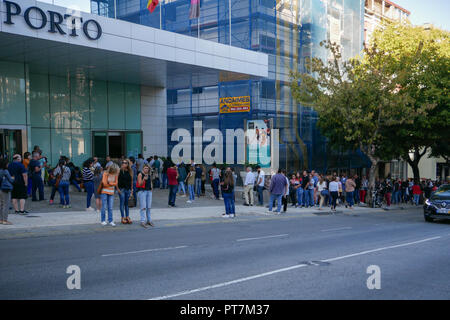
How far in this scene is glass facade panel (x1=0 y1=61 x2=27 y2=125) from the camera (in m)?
19.3

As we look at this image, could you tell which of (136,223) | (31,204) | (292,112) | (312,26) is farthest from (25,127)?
(312,26)

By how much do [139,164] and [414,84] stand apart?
1972 centimetres

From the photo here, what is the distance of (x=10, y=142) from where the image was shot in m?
19.4

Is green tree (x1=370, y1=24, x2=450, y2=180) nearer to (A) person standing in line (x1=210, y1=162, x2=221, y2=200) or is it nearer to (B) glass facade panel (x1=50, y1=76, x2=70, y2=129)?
(A) person standing in line (x1=210, y1=162, x2=221, y2=200)

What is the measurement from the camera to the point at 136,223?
13.3 meters

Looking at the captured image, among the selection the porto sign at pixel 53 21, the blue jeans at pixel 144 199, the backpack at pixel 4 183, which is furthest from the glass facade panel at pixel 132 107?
the backpack at pixel 4 183

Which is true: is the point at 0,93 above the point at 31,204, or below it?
above

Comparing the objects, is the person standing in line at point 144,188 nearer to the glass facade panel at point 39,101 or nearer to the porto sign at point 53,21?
the porto sign at point 53,21

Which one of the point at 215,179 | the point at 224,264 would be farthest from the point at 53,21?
the point at 224,264

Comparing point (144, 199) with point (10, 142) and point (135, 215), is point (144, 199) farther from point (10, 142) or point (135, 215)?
point (10, 142)

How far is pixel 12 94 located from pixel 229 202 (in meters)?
11.5

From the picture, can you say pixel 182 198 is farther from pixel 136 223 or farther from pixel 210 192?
pixel 136 223

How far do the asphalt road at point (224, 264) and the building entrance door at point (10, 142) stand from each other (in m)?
10.2

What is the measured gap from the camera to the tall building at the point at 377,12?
161 ft
